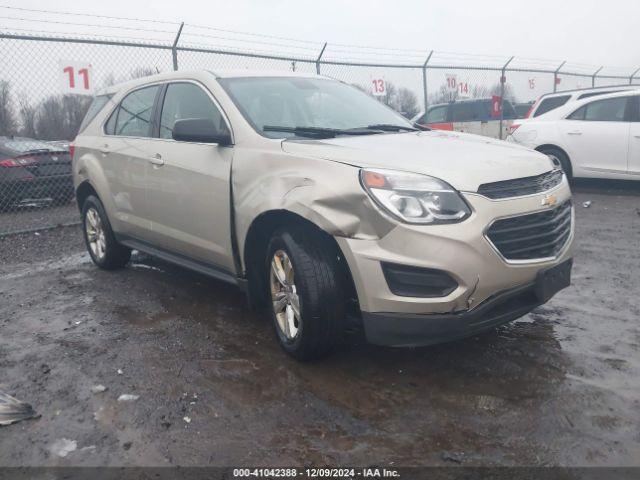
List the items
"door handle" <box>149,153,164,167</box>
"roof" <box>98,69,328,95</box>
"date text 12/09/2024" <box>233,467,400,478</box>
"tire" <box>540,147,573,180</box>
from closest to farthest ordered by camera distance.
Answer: "date text 12/09/2024" <box>233,467,400,478</box>, "roof" <box>98,69,328,95</box>, "door handle" <box>149,153,164,167</box>, "tire" <box>540,147,573,180</box>

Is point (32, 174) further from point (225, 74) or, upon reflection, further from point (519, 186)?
point (519, 186)

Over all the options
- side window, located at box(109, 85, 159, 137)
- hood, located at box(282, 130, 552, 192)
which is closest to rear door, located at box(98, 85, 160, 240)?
side window, located at box(109, 85, 159, 137)

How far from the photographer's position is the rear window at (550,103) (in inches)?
440

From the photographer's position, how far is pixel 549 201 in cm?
337

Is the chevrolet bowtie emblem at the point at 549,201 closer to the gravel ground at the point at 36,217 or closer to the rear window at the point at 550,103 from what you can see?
the gravel ground at the point at 36,217

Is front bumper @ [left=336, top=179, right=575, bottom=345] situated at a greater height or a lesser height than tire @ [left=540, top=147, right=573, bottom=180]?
greater

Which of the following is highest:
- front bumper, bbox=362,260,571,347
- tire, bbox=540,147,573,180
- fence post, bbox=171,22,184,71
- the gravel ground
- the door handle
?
fence post, bbox=171,22,184,71

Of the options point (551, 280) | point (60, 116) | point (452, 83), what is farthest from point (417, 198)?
point (452, 83)

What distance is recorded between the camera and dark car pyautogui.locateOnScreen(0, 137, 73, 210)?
9.72m

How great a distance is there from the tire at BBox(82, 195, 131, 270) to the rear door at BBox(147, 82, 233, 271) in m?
1.03

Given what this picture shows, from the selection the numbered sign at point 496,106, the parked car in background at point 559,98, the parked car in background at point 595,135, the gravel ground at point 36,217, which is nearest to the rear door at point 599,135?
the parked car in background at point 595,135

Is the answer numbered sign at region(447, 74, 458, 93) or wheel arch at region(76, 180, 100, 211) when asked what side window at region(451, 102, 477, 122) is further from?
wheel arch at region(76, 180, 100, 211)

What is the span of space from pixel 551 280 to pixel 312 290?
1.30m

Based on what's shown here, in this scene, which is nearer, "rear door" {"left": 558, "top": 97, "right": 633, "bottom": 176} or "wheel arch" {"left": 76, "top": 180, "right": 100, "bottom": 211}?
"wheel arch" {"left": 76, "top": 180, "right": 100, "bottom": 211}
